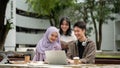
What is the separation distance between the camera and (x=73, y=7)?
29406mm

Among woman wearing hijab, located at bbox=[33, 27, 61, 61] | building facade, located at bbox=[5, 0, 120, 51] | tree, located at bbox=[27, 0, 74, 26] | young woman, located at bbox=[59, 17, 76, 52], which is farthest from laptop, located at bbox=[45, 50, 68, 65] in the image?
building facade, located at bbox=[5, 0, 120, 51]

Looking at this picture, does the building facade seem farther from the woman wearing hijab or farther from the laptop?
the laptop

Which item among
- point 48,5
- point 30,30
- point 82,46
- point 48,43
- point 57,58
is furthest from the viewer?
point 30,30

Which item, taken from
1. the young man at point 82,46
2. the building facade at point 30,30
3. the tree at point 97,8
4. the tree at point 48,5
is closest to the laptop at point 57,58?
the young man at point 82,46

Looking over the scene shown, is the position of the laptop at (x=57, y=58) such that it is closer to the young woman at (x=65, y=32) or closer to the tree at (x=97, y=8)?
the young woman at (x=65, y=32)

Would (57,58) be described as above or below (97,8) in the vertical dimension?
below

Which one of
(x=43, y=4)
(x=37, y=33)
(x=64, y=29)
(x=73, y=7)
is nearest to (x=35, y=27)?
(x=37, y=33)

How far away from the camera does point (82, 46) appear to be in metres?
5.13

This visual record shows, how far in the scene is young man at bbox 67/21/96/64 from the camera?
5031 millimetres

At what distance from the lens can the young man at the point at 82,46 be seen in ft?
16.5

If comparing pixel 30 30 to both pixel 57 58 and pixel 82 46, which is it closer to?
pixel 82 46

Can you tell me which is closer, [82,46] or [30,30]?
[82,46]

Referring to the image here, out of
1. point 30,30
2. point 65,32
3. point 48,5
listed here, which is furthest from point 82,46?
point 30,30

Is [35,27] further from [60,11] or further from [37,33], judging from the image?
[60,11]
